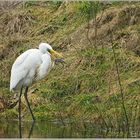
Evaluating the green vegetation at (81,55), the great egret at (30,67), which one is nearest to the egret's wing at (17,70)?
the great egret at (30,67)

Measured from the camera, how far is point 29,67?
13.1 metres

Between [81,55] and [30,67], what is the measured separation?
2147 millimetres

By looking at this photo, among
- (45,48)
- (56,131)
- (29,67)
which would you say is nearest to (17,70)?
(29,67)

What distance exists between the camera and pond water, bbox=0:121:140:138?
33.6ft

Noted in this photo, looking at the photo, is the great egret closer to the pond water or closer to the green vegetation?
the green vegetation

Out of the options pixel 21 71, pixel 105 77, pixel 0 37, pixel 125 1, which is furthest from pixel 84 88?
pixel 0 37

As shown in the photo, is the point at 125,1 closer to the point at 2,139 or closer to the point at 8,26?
the point at 8,26

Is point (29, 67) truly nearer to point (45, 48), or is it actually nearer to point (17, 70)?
point (17, 70)

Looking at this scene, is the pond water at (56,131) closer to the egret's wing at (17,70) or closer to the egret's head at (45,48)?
the egret's wing at (17,70)

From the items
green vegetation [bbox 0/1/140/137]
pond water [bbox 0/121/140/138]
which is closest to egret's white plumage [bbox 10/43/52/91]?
green vegetation [bbox 0/1/140/137]

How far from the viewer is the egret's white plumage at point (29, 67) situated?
42.3ft

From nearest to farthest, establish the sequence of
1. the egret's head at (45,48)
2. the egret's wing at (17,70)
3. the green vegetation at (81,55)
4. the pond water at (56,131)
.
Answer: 1. the pond water at (56,131)
2. the egret's wing at (17,70)
3. the green vegetation at (81,55)
4. the egret's head at (45,48)

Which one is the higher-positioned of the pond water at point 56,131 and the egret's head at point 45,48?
the egret's head at point 45,48

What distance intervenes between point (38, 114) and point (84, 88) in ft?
3.62
